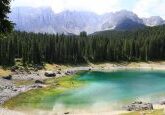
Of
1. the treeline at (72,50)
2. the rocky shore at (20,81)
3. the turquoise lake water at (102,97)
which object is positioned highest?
the treeline at (72,50)

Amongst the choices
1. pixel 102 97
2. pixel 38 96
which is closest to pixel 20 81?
pixel 38 96

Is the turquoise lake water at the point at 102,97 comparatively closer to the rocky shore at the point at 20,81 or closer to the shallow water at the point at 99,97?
the shallow water at the point at 99,97

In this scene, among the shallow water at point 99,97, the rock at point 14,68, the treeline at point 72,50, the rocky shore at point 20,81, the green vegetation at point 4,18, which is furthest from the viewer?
the treeline at point 72,50

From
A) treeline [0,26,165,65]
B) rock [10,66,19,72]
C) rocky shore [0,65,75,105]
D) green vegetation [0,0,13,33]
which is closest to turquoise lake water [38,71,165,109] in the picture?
rocky shore [0,65,75,105]

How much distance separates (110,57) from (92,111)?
12544cm

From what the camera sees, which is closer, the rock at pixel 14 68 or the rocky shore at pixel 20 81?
the rocky shore at pixel 20 81

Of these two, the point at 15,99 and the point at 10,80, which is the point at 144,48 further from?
the point at 15,99

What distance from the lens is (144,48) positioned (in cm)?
19562

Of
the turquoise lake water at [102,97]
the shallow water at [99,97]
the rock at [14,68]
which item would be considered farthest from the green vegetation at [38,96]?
the rock at [14,68]

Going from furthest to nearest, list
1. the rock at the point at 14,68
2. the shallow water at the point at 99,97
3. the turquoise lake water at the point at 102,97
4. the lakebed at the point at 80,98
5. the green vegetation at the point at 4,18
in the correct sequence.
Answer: the rock at the point at 14,68 < the turquoise lake water at the point at 102,97 < the shallow water at the point at 99,97 < the lakebed at the point at 80,98 < the green vegetation at the point at 4,18

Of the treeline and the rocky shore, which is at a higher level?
the treeline

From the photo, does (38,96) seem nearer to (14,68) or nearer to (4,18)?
(14,68)

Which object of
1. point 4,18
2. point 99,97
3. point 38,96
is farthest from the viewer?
point 99,97

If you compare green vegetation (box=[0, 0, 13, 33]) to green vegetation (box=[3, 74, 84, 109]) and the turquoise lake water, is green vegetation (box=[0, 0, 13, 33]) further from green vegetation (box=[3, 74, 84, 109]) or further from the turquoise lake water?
the turquoise lake water
